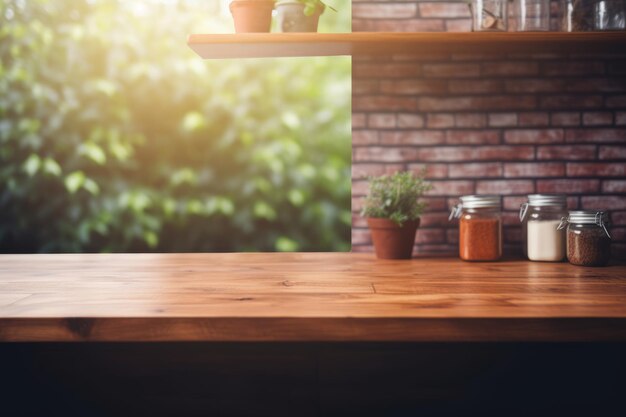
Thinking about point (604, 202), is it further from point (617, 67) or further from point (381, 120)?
point (381, 120)

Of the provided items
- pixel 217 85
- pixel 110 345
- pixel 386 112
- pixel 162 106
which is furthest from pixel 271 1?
pixel 110 345

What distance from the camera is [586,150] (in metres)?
2.13

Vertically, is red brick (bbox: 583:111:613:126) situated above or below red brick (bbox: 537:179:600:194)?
above

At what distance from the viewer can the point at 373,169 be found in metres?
2.18

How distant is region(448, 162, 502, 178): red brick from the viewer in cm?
215

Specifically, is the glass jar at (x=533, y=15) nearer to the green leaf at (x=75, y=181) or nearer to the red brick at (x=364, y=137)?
the red brick at (x=364, y=137)

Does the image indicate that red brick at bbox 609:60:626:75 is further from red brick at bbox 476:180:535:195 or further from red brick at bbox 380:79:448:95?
red brick at bbox 380:79:448:95

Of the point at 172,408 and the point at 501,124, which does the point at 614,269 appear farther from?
the point at 172,408

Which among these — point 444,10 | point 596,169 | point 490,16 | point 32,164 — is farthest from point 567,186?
point 32,164

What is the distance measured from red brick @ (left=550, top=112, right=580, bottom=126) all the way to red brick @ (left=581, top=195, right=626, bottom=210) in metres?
0.29

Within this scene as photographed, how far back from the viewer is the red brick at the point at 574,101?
6.95 ft

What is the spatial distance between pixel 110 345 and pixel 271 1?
1.25 metres

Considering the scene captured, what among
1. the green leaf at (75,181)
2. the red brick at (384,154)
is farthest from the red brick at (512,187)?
the green leaf at (75,181)

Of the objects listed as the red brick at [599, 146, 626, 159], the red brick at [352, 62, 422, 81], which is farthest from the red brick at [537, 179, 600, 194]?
the red brick at [352, 62, 422, 81]
